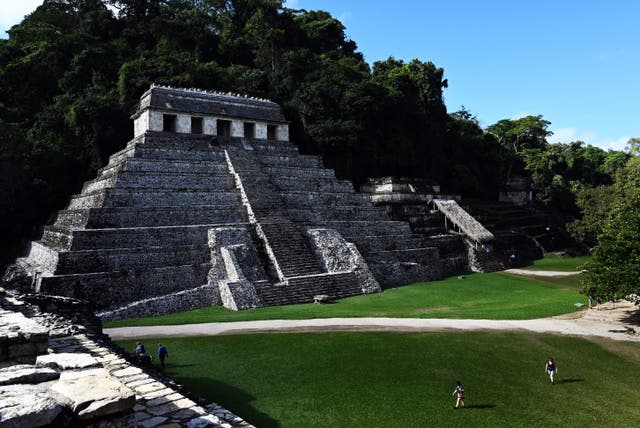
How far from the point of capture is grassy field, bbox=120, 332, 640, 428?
1027cm

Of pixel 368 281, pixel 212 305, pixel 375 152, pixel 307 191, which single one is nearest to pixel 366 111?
pixel 375 152

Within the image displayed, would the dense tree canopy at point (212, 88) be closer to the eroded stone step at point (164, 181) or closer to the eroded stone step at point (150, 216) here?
the eroded stone step at point (164, 181)

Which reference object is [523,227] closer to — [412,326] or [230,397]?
[412,326]

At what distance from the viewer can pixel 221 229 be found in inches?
942


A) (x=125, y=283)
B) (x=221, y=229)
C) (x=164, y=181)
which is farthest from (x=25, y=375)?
(x=164, y=181)

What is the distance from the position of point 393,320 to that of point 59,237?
16.6 meters

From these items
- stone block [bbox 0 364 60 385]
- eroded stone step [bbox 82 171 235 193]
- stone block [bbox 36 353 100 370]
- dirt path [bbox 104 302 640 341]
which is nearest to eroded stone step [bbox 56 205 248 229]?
eroded stone step [bbox 82 171 235 193]

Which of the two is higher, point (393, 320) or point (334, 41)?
point (334, 41)

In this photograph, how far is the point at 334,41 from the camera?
63.3 meters

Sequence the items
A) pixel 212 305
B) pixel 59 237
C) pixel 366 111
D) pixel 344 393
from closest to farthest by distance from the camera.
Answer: pixel 344 393 < pixel 212 305 < pixel 59 237 < pixel 366 111

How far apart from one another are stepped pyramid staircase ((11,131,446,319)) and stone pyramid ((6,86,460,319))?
0.20 feet

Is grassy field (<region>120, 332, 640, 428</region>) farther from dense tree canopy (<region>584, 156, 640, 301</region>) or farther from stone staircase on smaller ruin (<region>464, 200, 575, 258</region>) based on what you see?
stone staircase on smaller ruin (<region>464, 200, 575, 258</region>)

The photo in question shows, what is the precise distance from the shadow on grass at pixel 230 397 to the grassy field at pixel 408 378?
0.08 feet

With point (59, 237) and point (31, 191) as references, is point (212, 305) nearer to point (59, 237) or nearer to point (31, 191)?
point (59, 237)
